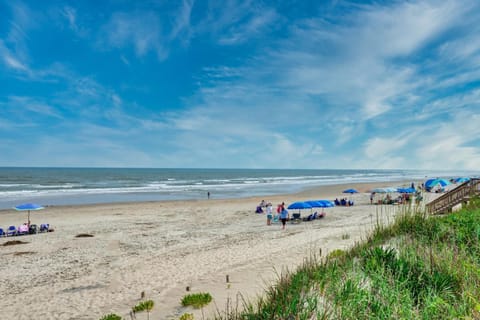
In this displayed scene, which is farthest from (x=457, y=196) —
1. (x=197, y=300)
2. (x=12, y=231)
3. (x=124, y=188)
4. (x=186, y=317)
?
(x=124, y=188)

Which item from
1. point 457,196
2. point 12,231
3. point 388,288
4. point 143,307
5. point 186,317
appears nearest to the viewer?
point 388,288

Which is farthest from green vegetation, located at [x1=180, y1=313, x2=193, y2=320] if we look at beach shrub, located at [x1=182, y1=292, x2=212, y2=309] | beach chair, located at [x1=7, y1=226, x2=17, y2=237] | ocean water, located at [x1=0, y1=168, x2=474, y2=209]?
ocean water, located at [x1=0, y1=168, x2=474, y2=209]

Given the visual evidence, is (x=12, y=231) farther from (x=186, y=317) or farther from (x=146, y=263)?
(x=186, y=317)

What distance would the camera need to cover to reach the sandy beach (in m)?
7.84

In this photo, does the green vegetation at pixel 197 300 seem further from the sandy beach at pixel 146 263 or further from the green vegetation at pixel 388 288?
the green vegetation at pixel 388 288

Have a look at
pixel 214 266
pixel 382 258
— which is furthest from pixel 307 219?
pixel 382 258

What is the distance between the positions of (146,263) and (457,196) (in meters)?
15.7

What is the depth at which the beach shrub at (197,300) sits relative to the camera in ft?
23.6

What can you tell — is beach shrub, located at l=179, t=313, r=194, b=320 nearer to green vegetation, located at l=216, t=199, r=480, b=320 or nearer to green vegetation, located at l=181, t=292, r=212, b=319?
green vegetation, located at l=181, t=292, r=212, b=319

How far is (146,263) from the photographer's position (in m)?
11.5

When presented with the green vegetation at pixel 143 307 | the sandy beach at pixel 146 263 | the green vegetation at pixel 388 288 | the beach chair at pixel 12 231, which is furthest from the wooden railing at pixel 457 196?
the beach chair at pixel 12 231

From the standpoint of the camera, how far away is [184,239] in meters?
15.6

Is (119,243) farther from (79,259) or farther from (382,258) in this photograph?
(382,258)

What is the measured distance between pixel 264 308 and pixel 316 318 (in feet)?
2.35
